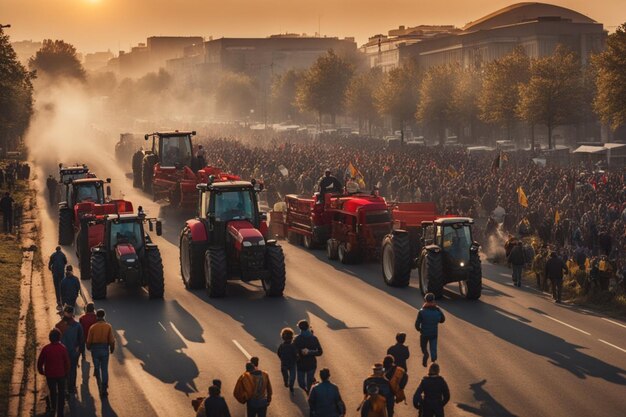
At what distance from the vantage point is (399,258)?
3369 cm

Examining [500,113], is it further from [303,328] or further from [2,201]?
[303,328]

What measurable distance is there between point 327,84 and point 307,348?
118 metres

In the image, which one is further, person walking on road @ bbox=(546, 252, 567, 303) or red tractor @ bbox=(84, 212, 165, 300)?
red tractor @ bbox=(84, 212, 165, 300)

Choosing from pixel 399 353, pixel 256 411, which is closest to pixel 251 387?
pixel 256 411

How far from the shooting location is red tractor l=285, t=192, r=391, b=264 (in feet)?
122

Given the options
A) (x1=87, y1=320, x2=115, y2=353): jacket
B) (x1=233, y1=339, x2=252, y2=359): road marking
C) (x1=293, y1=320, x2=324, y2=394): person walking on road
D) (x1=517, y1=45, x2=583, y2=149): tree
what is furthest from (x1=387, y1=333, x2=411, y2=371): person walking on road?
→ (x1=517, y1=45, x2=583, y2=149): tree

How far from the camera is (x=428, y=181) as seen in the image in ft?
177

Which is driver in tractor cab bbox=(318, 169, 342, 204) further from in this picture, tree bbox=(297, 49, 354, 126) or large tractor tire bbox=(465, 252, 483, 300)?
tree bbox=(297, 49, 354, 126)

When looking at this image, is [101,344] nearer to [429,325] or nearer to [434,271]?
[429,325]

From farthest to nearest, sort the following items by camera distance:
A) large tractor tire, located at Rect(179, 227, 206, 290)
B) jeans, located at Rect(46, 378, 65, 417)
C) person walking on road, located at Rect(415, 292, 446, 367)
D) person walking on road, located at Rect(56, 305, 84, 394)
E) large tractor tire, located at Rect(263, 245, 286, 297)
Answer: large tractor tire, located at Rect(179, 227, 206, 290) < large tractor tire, located at Rect(263, 245, 286, 297) < person walking on road, located at Rect(415, 292, 446, 367) < person walking on road, located at Rect(56, 305, 84, 394) < jeans, located at Rect(46, 378, 65, 417)

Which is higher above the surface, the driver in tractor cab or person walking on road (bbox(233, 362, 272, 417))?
the driver in tractor cab

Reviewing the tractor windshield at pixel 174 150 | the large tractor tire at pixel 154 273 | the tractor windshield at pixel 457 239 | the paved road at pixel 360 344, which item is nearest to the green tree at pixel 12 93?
the tractor windshield at pixel 174 150

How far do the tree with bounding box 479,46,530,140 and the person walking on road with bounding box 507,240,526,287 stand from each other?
2323 inches

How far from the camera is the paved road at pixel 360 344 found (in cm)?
2181
